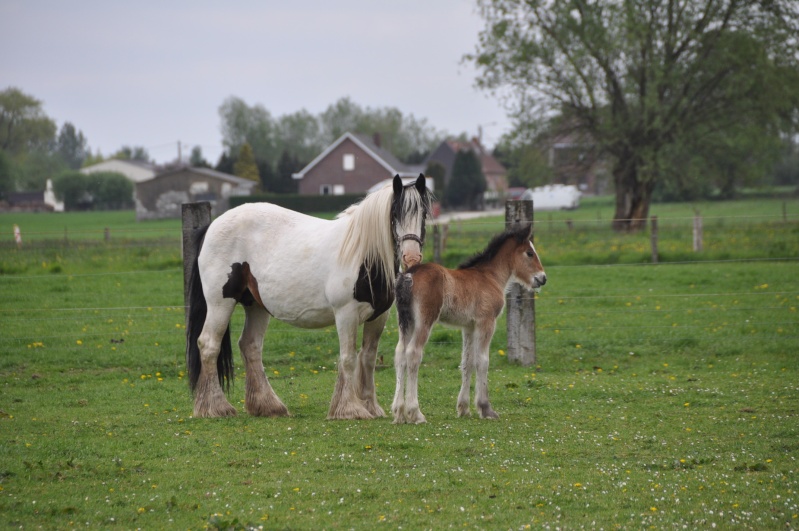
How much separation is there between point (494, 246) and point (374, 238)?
4.80 ft

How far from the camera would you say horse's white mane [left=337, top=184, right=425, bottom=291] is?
8.37m

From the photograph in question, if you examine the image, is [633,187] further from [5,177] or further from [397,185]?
[397,185]

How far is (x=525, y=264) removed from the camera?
29.8ft

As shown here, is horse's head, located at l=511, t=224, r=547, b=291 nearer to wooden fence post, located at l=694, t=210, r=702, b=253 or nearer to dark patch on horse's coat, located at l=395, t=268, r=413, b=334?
dark patch on horse's coat, located at l=395, t=268, r=413, b=334

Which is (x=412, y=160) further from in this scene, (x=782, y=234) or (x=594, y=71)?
(x=782, y=234)

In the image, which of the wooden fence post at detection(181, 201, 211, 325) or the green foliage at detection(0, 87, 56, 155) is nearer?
the wooden fence post at detection(181, 201, 211, 325)

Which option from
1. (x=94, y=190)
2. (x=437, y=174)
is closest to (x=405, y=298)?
(x=437, y=174)

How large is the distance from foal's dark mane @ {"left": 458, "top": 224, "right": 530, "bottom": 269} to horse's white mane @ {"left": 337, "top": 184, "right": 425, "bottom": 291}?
3.44ft

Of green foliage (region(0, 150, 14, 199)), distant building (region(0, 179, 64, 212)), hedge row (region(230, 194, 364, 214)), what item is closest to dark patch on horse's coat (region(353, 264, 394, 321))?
green foliage (region(0, 150, 14, 199))

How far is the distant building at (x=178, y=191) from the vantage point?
6244 cm

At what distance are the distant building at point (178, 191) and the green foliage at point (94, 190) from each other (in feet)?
Result: 17.7

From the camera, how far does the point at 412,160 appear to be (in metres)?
93.4

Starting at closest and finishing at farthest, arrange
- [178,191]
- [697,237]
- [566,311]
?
[566,311] < [697,237] < [178,191]

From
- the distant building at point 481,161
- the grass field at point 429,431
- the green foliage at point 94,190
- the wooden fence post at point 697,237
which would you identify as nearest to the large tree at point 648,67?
the wooden fence post at point 697,237
